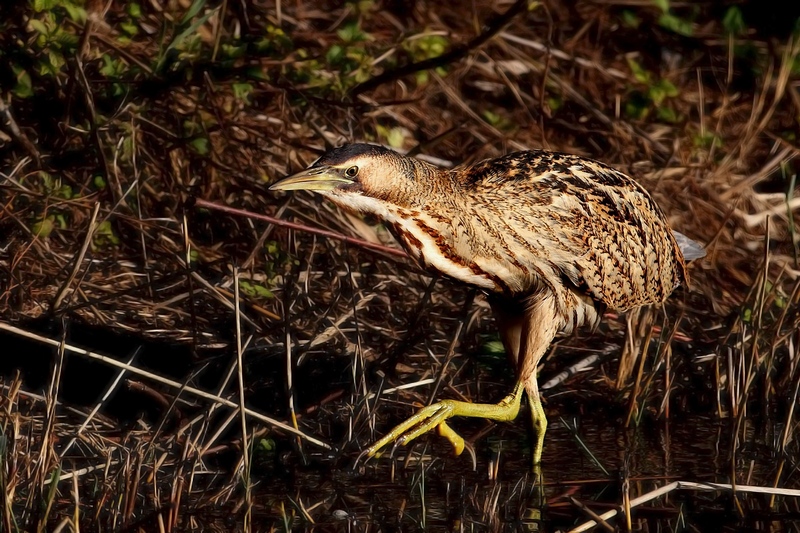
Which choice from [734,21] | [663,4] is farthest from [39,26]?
[734,21]

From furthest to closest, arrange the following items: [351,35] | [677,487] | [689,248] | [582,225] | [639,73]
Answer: [639,73]
[351,35]
[689,248]
[582,225]
[677,487]

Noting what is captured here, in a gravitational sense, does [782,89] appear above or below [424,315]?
above

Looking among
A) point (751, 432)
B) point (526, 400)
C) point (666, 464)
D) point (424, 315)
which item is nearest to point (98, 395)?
point (424, 315)

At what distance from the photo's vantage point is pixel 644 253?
4.11 meters

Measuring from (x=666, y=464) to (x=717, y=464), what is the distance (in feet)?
0.50

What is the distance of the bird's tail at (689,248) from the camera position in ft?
15.0

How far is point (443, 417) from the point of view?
11.7 feet

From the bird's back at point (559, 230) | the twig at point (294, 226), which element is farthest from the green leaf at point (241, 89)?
the bird's back at point (559, 230)

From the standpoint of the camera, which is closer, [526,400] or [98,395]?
[98,395]

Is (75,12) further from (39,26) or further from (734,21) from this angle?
(734,21)

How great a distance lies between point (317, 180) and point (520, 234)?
674mm

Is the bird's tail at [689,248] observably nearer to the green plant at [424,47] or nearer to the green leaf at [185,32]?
the green plant at [424,47]

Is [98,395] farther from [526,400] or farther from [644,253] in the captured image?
[644,253]

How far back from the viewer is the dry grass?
3.48 m
